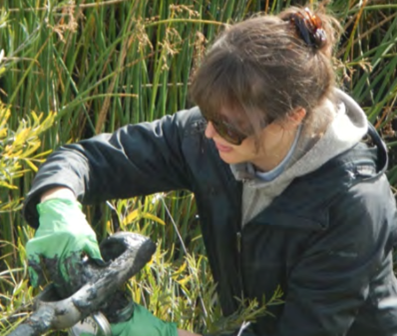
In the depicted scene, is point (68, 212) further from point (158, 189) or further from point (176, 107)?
point (176, 107)

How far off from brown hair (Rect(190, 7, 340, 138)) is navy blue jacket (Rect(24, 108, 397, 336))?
191mm

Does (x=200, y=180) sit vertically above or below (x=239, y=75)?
below

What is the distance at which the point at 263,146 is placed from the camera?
242cm

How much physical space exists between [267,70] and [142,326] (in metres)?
0.58

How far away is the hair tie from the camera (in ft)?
7.98

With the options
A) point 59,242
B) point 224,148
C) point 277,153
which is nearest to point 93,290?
point 59,242

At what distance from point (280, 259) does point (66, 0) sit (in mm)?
939

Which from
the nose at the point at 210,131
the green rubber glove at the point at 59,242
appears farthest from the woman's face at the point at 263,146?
the green rubber glove at the point at 59,242

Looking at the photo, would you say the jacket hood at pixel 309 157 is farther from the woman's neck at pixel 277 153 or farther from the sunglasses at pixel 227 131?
the sunglasses at pixel 227 131

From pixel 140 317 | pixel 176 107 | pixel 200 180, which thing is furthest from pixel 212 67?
pixel 176 107

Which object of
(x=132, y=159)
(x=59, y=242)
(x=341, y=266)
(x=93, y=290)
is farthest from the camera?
(x=132, y=159)

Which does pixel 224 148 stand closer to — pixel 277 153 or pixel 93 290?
pixel 277 153

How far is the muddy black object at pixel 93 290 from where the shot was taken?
7.10ft

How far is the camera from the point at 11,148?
97.9 inches
